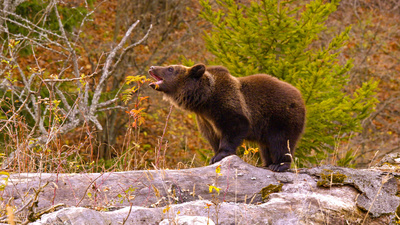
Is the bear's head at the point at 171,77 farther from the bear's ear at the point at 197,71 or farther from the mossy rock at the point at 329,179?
the mossy rock at the point at 329,179

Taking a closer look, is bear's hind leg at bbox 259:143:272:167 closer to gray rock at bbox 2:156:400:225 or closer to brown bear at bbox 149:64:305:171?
brown bear at bbox 149:64:305:171

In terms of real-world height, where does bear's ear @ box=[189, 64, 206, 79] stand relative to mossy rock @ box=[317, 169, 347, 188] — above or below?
above

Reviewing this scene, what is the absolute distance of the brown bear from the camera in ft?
17.0

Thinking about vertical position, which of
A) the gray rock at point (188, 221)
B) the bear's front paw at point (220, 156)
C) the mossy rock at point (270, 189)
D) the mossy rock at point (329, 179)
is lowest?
the bear's front paw at point (220, 156)

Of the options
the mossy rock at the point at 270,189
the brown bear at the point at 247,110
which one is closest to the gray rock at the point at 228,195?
the mossy rock at the point at 270,189

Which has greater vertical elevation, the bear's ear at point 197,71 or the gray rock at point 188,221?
the bear's ear at point 197,71

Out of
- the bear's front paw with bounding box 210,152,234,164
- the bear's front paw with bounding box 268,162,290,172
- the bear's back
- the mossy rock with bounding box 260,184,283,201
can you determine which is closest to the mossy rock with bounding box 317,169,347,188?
the mossy rock with bounding box 260,184,283,201

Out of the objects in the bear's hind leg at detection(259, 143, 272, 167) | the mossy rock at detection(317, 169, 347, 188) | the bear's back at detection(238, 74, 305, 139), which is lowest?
the bear's hind leg at detection(259, 143, 272, 167)

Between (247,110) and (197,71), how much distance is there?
857 millimetres

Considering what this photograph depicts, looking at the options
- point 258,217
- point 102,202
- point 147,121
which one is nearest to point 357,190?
point 258,217

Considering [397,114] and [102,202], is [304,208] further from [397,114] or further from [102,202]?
[397,114]

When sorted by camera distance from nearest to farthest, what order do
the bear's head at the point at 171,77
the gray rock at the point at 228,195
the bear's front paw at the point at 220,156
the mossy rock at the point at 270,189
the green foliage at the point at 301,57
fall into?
the gray rock at the point at 228,195 → the mossy rock at the point at 270,189 → the bear's front paw at the point at 220,156 → the bear's head at the point at 171,77 → the green foliage at the point at 301,57

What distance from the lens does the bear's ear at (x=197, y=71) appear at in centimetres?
550

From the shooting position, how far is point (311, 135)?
727 cm
